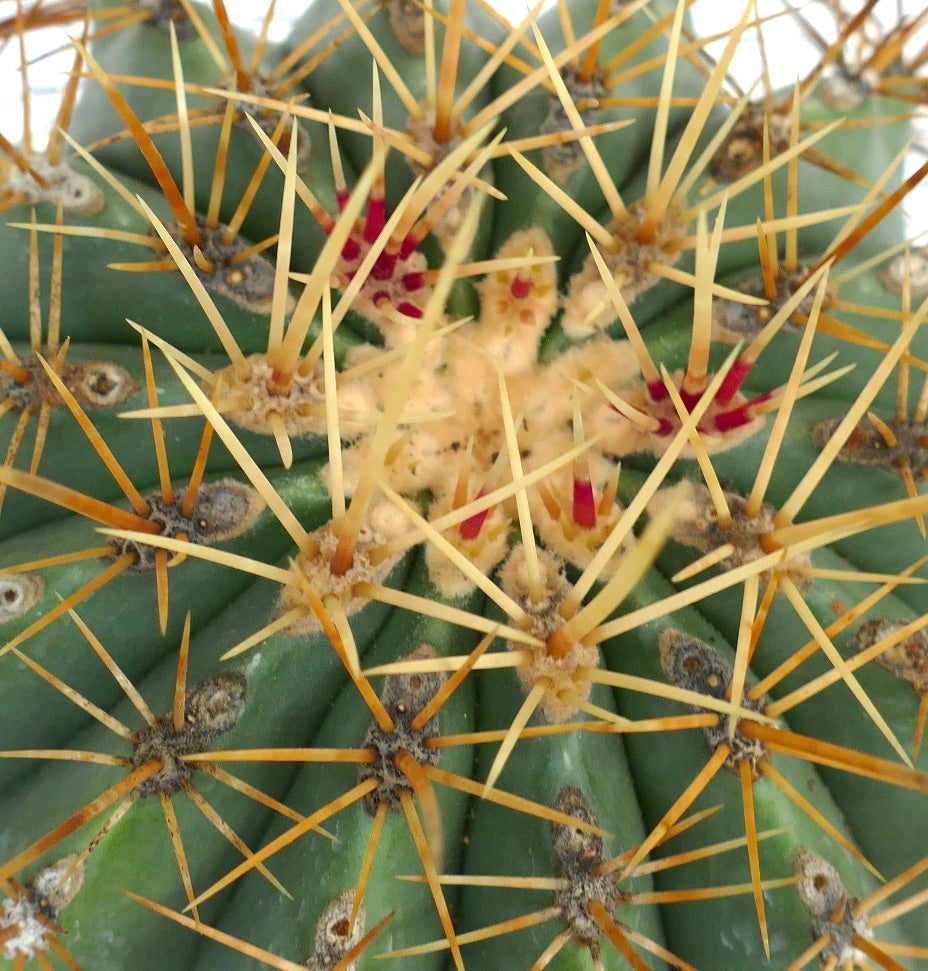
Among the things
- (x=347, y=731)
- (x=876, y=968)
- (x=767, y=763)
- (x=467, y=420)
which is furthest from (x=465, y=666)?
(x=876, y=968)

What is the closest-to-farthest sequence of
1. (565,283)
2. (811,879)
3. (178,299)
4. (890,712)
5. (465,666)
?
1. (465,666)
2. (811,879)
3. (890,712)
4. (178,299)
5. (565,283)

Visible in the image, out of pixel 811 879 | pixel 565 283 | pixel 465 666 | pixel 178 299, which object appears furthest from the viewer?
pixel 565 283

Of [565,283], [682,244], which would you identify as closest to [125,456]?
[565,283]

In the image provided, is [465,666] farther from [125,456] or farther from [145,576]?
[125,456]

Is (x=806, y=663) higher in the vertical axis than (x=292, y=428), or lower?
lower

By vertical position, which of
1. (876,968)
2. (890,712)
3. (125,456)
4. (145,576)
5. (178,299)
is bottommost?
(876,968)

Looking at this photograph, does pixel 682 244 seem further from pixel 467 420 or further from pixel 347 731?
pixel 347 731

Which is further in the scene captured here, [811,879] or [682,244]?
[682,244]
